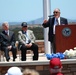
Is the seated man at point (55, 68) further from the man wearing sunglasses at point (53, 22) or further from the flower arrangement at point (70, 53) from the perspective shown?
the man wearing sunglasses at point (53, 22)

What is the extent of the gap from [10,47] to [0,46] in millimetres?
333

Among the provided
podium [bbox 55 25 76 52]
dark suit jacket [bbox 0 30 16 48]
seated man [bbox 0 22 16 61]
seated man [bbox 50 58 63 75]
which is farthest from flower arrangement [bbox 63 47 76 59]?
seated man [bbox 50 58 63 75]

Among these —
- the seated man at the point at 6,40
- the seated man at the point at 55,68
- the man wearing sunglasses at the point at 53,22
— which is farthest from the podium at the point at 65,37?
the seated man at the point at 55,68

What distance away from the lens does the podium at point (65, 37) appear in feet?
29.4

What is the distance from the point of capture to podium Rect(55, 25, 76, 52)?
8961 mm

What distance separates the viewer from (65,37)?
356 inches

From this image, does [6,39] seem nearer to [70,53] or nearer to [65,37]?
[65,37]

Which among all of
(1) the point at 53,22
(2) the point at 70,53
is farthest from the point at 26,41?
(2) the point at 70,53

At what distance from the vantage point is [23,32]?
9.23 meters

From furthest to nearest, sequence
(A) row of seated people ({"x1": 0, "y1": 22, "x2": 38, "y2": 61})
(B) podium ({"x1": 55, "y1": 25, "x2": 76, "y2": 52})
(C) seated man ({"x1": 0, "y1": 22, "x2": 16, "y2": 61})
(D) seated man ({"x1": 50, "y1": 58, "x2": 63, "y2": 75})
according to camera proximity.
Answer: (C) seated man ({"x1": 0, "y1": 22, "x2": 16, "y2": 61}) < (A) row of seated people ({"x1": 0, "y1": 22, "x2": 38, "y2": 61}) < (B) podium ({"x1": 55, "y1": 25, "x2": 76, "y2": 52}) < (D) seated man ({"x1": 50, "y1": 58, "x2": 63, "y2": 75})

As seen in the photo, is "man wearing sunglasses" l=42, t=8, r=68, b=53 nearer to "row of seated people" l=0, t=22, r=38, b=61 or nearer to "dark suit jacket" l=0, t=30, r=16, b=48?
"row of seated people" l=0, t=22, r=38, b=61

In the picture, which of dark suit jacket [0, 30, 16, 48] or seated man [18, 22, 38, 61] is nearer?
seated man [18, 22, 38, 61]

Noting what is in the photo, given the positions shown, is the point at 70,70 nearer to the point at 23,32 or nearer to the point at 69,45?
the point at 69,45

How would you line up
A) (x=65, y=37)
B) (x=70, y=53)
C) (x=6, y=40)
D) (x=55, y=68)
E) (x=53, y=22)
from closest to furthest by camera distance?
(x=55, y=68) < (x=70, y=53) < (x=65, y=37) < (x=53, y=22) < (x=6, y=40)
